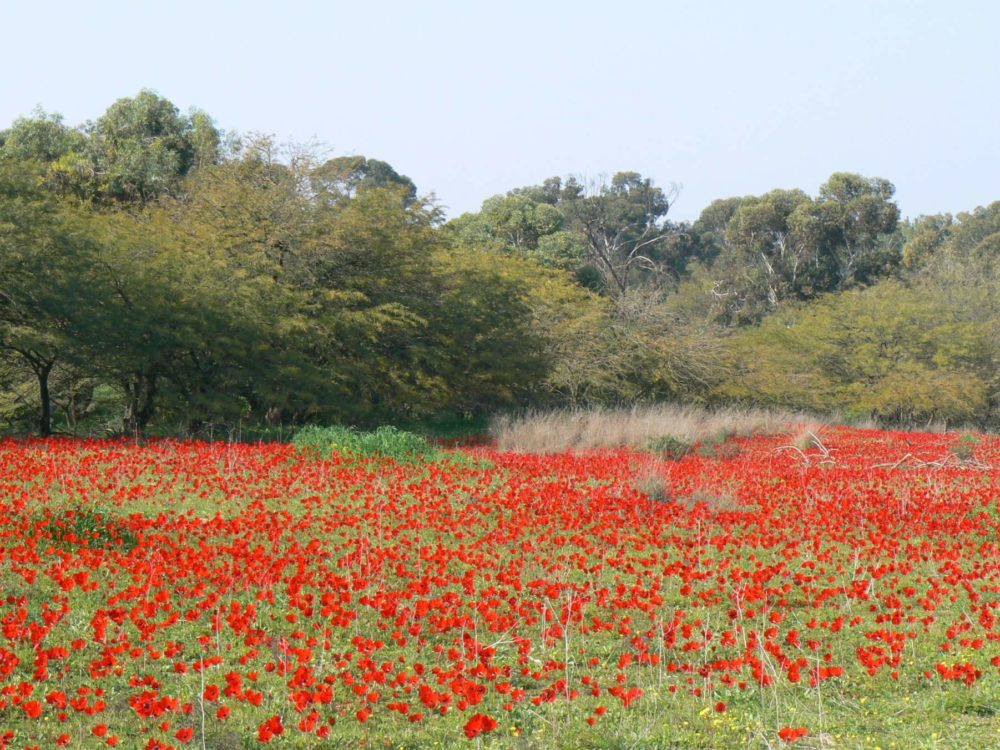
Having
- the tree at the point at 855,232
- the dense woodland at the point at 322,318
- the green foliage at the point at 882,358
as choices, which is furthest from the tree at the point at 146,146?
the tree at the point at 855,232

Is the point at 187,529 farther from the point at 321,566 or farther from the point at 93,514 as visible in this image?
the point at 321,566

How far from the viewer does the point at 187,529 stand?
8.70 meters

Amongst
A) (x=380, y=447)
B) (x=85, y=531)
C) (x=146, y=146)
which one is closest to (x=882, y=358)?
(x=146, y=146)

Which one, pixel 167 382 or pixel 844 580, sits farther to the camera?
pixel 167 382

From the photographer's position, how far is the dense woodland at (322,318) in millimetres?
17391

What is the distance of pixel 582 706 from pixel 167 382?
15.5 meters

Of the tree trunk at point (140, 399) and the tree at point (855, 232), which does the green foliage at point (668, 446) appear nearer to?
the tree trunk at point (140, 399)

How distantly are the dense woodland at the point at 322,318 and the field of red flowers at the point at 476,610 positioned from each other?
5189mm

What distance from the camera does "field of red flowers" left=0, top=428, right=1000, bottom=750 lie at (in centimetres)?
519

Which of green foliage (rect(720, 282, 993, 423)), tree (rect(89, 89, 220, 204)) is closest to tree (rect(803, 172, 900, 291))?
green foliage (rect(720, 282, 993, 423))

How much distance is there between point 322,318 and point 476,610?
1432 centimetres

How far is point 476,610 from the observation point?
6.87 metres

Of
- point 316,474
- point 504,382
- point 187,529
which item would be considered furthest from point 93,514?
point 504,382

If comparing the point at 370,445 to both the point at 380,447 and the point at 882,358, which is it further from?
the point at 882,358
